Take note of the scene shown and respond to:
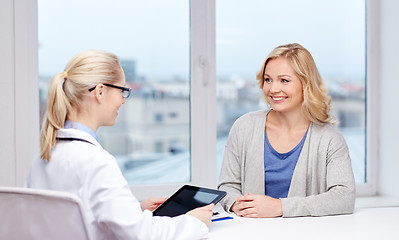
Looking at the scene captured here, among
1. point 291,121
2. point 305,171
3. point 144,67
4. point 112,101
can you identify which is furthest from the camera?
point 144,67

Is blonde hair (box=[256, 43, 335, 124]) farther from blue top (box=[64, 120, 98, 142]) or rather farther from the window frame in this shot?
blue top (box=[64, 120, 98, 142])

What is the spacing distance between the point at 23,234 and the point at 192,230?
0.42 m

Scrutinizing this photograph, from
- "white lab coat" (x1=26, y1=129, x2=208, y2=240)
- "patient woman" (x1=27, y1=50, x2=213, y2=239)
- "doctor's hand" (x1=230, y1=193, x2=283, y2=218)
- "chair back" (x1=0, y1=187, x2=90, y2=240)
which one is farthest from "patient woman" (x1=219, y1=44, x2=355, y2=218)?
"chair back" (x1=0, y1=187, x2=90, y2=240)

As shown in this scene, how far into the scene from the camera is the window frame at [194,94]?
234 centimetres

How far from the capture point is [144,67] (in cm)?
265

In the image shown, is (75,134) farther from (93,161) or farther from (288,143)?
(288,143)

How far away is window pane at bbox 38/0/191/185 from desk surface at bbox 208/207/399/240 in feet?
3.70

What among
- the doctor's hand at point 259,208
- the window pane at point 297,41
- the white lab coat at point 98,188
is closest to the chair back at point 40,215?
the white lab coat at point 98,188

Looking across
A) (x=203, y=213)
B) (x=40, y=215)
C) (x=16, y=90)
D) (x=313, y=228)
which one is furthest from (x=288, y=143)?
(x=16, y=90)

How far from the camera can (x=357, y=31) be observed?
2945 mm

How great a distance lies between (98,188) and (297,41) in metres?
1.96

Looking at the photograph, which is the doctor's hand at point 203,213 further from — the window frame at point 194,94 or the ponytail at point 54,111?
the window frame at point 194,94

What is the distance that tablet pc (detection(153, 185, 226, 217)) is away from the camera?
151 cm

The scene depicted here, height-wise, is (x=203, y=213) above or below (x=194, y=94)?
below
